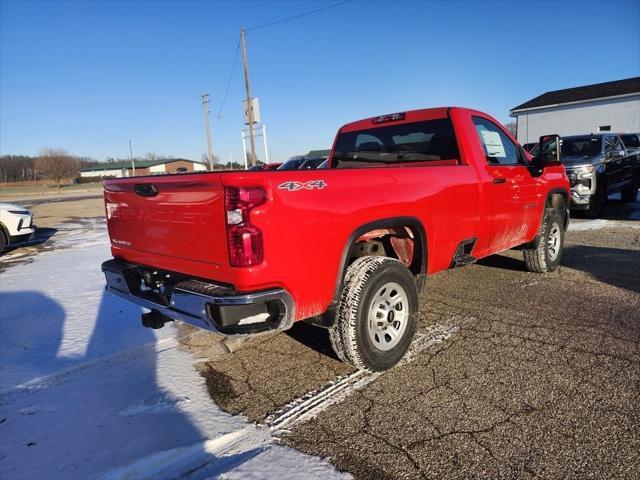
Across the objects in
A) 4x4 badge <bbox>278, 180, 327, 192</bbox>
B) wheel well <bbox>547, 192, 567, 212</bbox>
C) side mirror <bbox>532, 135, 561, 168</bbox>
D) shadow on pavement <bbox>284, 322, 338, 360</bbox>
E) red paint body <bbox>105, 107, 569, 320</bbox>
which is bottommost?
shadow on pavement <bbox>284, 322, 338, 360</bbox>

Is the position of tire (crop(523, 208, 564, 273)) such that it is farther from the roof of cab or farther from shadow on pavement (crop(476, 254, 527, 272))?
the roof of cab

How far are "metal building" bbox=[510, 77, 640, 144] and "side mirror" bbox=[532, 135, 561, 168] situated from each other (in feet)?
96.3

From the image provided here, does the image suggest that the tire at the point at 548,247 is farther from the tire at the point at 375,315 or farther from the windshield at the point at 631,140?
the windshield at the point at 631,140

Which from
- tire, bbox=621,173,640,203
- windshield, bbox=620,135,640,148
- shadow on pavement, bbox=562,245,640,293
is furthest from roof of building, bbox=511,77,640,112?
shadow on pavement, bbox=562,245,640,293

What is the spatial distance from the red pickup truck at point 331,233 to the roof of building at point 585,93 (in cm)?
3152

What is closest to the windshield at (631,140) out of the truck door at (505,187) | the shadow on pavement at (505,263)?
the shadow on pavement at (505,263)

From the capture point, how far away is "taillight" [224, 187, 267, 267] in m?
2.47

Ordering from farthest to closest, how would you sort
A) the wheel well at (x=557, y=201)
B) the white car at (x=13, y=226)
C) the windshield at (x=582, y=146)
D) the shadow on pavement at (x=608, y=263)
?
the windshield at (x=582, y=146)
the white car at (x=13, y=226)
the wheel well at (x=557, y=201)
the shadow on pavement at (x=608, y=263)

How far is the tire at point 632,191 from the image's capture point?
12594mm

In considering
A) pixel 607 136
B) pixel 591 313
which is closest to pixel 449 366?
pixel 591 313

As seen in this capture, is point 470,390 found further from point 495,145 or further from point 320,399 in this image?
point 495,145

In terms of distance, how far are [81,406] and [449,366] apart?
2.65 metres

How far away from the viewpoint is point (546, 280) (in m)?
5.62

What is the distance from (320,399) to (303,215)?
1.28 metres
